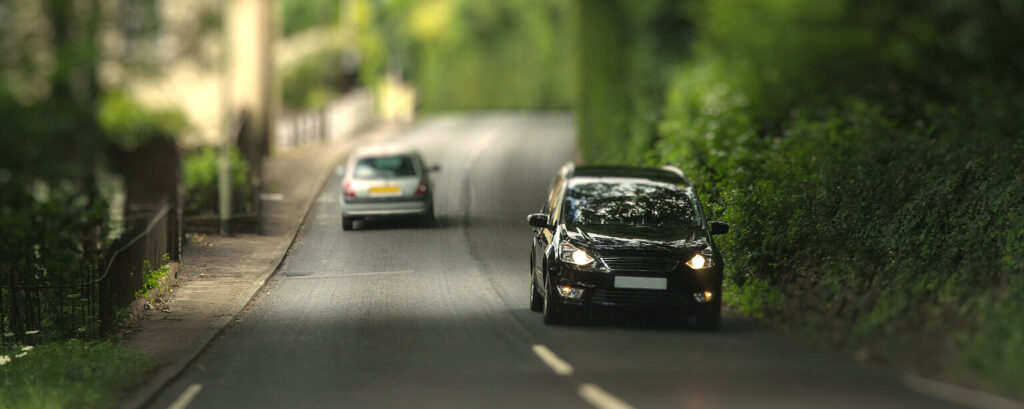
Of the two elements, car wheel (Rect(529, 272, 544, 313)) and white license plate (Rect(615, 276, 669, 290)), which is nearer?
white license plate (Rect(615, 276, 669, 290))

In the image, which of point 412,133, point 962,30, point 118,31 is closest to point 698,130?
point 962,30

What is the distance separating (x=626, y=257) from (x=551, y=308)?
1.04 meters

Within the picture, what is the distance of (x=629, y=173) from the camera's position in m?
18.2

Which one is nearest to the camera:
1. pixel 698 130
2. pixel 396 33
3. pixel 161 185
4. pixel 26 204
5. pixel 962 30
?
pixel 26 204

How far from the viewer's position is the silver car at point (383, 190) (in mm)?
27078

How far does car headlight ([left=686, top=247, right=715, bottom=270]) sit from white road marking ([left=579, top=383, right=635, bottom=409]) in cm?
385

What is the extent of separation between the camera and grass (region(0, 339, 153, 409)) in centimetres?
1220

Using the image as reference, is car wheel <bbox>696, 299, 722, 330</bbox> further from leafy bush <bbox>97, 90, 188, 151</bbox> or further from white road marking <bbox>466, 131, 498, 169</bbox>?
white road marking <bbox>466, 131, 498, 169</bbox>

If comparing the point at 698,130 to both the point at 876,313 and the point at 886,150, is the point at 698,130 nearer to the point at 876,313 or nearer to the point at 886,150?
the point at 886,150

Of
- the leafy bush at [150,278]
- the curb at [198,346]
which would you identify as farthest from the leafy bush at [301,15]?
the leafy bush at [150,278]

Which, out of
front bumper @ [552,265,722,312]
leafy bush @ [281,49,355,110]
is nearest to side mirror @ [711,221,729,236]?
front bumper @ [552,265,722,312]

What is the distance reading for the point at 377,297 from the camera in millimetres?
18938

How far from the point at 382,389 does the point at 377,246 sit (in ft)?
43.0

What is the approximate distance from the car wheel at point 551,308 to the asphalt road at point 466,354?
0.45 feet
